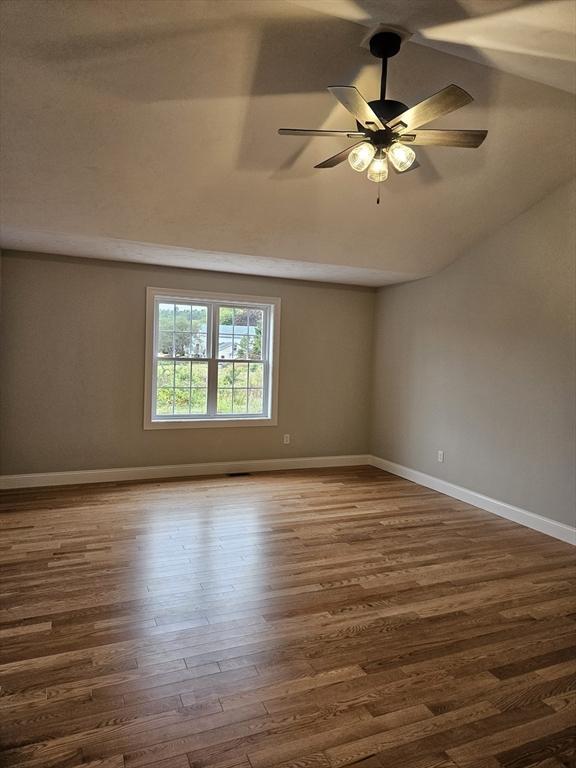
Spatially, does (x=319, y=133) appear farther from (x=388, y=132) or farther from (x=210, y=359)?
(x=210, y=359)

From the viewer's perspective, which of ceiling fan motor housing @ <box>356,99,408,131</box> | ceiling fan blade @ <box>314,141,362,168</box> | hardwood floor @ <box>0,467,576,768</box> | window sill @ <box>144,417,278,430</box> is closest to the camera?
hardwood floor @ <box>0,467,576,768</box>

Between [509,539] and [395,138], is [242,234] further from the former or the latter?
[509,539]

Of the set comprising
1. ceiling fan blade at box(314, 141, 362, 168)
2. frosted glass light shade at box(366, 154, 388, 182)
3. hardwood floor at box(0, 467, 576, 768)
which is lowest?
hardwood floor at box(0, 467, 576, 768)

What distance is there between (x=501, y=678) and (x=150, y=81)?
12.1 feet

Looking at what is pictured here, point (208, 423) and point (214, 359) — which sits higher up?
point (214, 359)

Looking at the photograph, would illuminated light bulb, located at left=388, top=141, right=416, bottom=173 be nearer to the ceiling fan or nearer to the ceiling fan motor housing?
the ceiling fan

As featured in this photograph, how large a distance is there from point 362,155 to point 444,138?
0.44m

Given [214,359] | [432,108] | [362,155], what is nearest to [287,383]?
[214,359]

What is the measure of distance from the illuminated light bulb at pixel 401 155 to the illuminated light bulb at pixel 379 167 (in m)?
0.05

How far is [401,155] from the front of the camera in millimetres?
2637

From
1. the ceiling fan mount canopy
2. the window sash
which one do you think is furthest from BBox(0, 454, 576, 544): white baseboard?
the ceiling fan mount canopy

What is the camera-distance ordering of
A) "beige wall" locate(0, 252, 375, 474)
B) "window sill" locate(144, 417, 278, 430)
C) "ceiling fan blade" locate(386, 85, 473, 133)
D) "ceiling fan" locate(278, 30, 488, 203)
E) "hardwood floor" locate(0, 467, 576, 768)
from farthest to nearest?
1. "window sill" locate(144, 417, 278, 430)
2. "beige wall" locate(0, 252, 375, 474)
3. "ceiling fan" locate(278, 30, 488, 203)
4. "ceiling fan blade" locate(386, 85, 473, 133)
5. "hardwood floor" locate(0, 467, 576, 768)

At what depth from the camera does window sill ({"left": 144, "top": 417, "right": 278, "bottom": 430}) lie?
553cm

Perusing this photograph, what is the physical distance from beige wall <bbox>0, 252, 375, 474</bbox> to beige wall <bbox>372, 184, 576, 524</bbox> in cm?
113
